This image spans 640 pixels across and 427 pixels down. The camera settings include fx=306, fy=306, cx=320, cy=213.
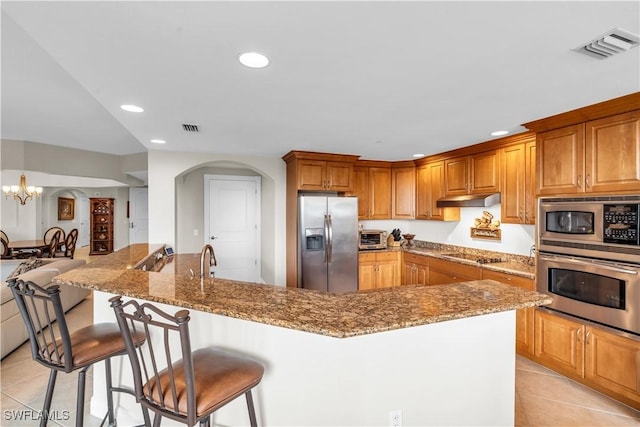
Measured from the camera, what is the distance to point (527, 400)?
2.41m

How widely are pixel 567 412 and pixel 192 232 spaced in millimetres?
5144

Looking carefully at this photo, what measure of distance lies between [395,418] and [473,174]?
3.26m

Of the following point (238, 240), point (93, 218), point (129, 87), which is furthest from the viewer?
point (93, 218)

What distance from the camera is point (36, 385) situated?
2.60 meters

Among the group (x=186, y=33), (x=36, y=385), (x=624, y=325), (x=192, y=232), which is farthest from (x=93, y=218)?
(x=624, y=325)

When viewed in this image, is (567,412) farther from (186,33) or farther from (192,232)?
(192,232)

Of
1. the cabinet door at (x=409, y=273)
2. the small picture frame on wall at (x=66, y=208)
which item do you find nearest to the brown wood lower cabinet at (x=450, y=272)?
the cabinet door at (x=409, y=273)

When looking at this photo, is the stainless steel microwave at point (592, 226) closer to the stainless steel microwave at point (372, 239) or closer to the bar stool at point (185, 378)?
the stainless steel microwave at point (372, 239)

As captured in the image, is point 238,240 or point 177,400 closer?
point 177,400

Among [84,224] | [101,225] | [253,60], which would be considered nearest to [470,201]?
[253,60]

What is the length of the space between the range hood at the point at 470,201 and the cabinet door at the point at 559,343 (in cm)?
126

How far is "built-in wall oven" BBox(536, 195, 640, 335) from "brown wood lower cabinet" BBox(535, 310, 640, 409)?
0.11 meters

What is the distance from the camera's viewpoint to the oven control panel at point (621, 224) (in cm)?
222

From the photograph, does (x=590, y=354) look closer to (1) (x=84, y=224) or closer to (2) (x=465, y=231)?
(2) (x=465, y=231)
